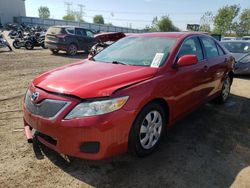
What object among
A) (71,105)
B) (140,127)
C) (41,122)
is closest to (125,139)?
(140,127)

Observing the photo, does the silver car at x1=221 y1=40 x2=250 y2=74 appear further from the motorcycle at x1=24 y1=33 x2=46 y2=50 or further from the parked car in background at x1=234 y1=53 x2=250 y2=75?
the motorcycle at x1=24 y1=33 x2=46 y2=50

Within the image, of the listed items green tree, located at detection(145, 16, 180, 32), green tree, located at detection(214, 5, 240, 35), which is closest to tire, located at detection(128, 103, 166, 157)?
green tree, located at detection(214, 5, 240, 35)

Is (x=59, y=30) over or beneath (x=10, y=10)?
beneath

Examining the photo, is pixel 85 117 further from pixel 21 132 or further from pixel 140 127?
pixel 21 132

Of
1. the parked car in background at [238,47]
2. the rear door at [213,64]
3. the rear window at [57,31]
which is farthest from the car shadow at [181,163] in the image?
the rear window at [57,31]

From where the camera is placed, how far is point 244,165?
10.6 ft

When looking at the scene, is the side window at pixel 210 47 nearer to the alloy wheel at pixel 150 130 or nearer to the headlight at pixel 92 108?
the alloy wheel at pixel 150 130

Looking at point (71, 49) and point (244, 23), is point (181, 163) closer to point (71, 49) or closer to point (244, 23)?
point (71, 49)

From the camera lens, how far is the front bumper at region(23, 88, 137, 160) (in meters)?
2.59

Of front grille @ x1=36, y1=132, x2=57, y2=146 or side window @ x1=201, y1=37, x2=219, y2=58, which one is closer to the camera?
front grille @ x1=36, y1=132, x2=57, y2=146

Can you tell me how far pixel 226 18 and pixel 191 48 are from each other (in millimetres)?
44880

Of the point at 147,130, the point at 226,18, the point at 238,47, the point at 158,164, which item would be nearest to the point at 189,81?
the point at 147,130

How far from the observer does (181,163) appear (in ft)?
10.5

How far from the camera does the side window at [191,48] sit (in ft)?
12.8
